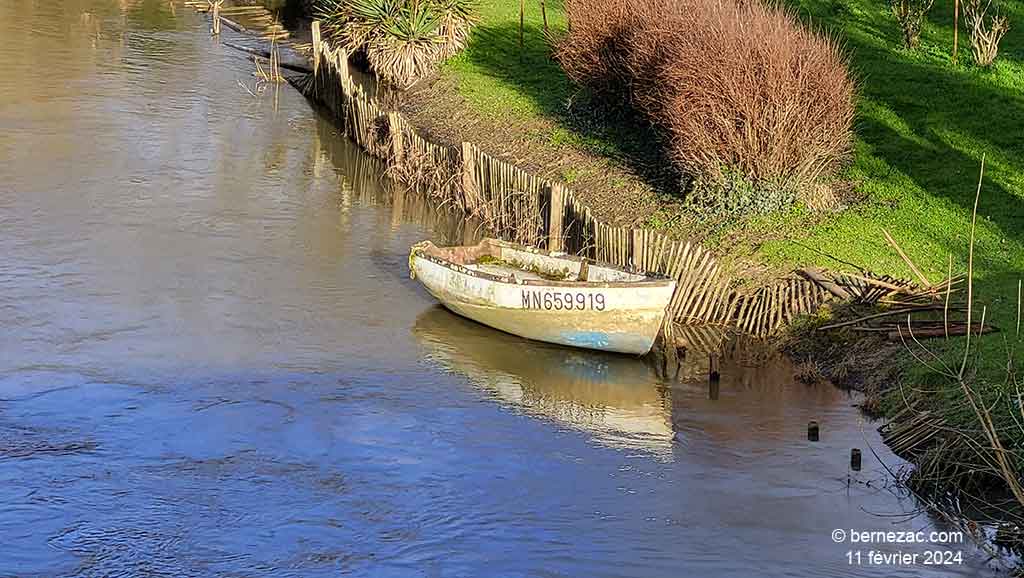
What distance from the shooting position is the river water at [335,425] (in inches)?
599

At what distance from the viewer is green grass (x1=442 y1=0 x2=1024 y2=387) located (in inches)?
866

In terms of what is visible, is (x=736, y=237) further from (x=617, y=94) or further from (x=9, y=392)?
(x=9, y=392)

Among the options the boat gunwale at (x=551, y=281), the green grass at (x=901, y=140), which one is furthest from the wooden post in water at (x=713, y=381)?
the green grass at (x=901, y=140)

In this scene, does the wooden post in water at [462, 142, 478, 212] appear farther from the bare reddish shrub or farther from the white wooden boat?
the white wooden boat

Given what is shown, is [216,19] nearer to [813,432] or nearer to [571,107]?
[571,107]

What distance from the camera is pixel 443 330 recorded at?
2202 cm

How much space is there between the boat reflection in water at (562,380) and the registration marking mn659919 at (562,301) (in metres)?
0.86

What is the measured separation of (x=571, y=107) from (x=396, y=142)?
12.9ft

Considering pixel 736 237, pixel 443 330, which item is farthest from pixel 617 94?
pixel 443 330

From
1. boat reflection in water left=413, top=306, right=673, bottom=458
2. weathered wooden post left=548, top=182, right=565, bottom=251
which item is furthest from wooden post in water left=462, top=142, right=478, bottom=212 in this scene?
boat reflection in water left=413, top=306, right=673, bottom=458

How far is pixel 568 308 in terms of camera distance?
20.5 meters

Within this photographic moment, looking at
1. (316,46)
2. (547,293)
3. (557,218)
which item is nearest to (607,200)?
(557,218)

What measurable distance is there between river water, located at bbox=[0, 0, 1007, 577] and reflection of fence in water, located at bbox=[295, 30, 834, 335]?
2.56 feet

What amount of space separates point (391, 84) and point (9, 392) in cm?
1901
